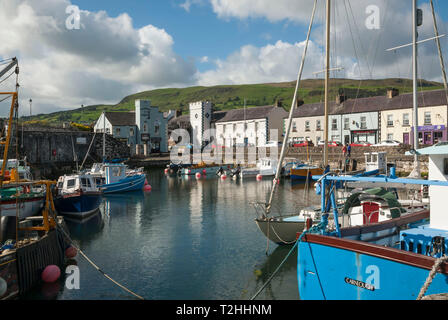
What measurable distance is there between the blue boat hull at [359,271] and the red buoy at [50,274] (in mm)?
8661

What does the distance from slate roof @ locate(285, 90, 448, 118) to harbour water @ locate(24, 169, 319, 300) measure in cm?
2749

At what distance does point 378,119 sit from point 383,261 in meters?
49.5

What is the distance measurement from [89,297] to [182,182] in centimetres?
3362

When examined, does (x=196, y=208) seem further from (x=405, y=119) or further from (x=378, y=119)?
(x=378, y=119)

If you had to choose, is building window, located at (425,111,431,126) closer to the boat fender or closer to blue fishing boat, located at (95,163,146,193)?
blue fishing boat, located at (95,163,146,193)

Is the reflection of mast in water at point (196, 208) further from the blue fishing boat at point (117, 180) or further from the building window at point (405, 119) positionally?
the building window at point (405, 119)

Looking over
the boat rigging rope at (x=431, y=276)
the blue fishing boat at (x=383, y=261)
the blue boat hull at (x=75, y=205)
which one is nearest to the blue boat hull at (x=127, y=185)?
the blue boat hull at (x=75, y=205)

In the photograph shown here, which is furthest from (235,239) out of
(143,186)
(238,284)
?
(143,186)

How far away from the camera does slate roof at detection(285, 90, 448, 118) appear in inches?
1883

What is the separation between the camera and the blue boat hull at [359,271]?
801 centimetres

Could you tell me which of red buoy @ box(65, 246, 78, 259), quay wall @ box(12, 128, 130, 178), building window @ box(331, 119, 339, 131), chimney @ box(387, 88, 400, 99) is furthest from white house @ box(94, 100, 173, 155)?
red buoy @ box(65, 246, 78, 259)

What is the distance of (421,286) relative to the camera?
7.96m
